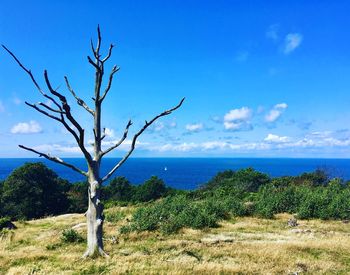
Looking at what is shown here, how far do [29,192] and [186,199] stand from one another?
2756cm

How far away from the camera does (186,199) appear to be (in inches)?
1684

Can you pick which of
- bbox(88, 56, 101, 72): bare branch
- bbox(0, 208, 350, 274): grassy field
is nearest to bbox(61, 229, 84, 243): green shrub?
bbox(0, 208, 350, 274): grassy field

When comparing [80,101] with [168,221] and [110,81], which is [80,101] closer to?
[110,81]

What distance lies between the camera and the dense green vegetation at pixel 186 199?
24531 mm

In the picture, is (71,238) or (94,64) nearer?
(94,64)

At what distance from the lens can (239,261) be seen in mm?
13352

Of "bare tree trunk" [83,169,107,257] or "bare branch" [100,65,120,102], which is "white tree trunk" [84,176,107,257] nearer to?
"bare tree trunk" [83,169,107,257]

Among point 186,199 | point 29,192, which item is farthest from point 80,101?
point 29,192

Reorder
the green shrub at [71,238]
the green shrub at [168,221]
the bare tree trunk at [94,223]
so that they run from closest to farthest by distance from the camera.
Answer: the bare tree trunk at [94,223]
the green shrub at [71,238]
the green shrub at [168,221]

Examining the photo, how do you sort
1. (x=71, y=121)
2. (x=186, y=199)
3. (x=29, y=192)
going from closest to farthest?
(x=71, y=121) → (x=186, y=199) → (x=29, y=192)

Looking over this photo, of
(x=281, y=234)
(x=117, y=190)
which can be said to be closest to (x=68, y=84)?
(x=281, y=234)

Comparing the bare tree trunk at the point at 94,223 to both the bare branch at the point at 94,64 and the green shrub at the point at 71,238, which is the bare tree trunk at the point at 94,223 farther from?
the green shrub at the point at 71,238

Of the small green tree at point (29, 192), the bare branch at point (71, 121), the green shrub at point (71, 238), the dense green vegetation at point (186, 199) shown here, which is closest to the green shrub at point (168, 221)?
the dense green vegetation at point (186, 199)

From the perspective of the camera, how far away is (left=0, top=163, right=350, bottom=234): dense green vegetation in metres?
24.5
